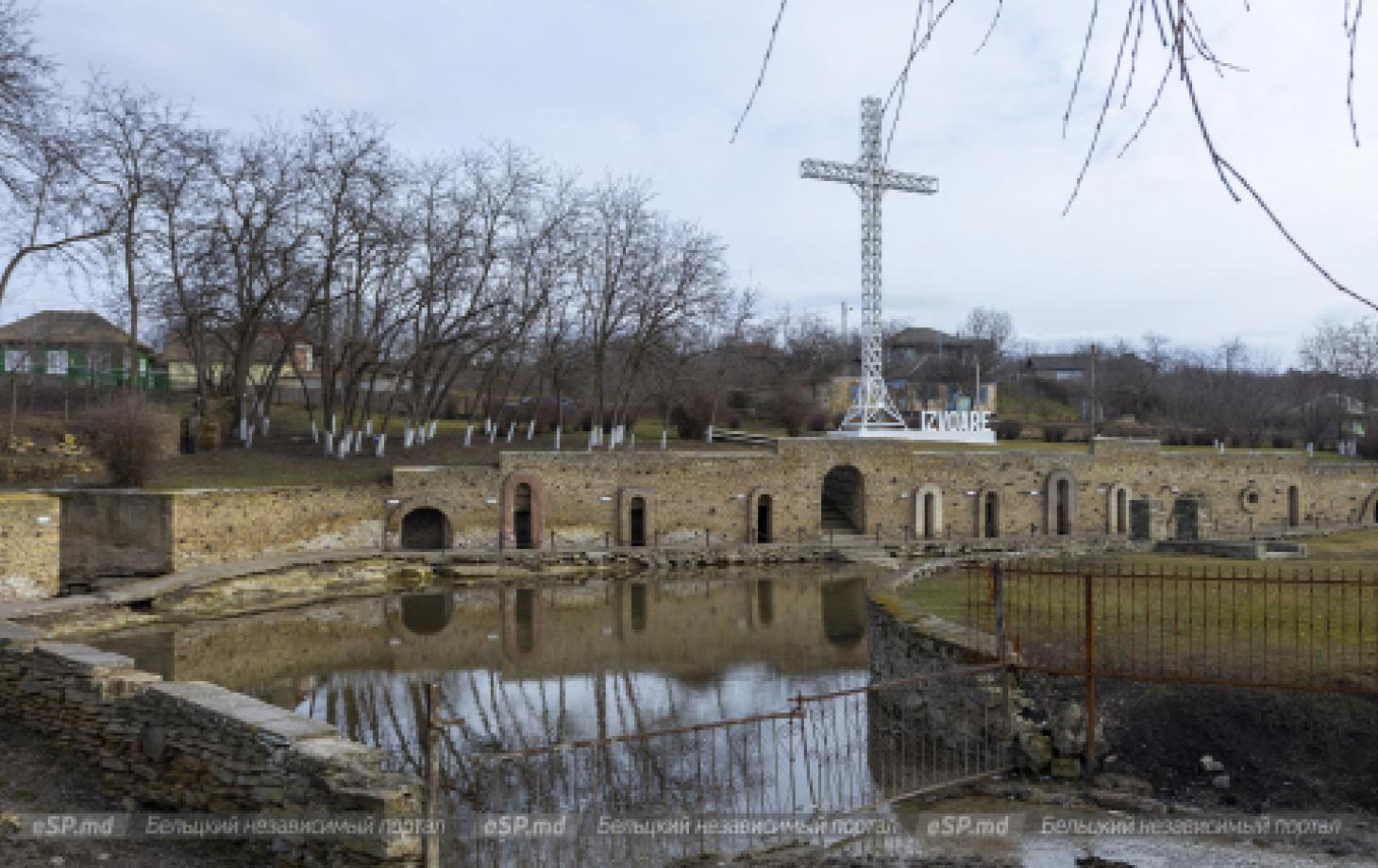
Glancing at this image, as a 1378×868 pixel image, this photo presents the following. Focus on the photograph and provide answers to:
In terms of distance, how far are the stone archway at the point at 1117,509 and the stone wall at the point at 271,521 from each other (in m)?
25.3

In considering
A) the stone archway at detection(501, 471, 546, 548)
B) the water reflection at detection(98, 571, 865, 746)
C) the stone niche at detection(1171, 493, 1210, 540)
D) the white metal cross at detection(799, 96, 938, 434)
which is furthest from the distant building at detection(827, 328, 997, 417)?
the water reflection at detection(98, 571, 865, 746)

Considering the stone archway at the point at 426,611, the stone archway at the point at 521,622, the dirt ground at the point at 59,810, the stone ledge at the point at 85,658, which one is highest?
the stone ledge at the point at 85,658

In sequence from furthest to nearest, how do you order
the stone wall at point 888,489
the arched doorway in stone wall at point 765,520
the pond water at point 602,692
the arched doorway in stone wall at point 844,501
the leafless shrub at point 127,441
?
1. the arched doorway in stone wall at point 844,501
2. the arched doorway in stone wall at point 765,520
3. the stone wall at point 888,489
4. the leafless shrub at point 127,441
5. the pond water at point 602,692

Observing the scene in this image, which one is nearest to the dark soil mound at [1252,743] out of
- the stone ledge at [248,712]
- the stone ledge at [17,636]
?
the stone ledge at [248,712]

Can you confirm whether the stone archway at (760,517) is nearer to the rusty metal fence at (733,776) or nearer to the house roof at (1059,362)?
the rusty metal fence at (733,776)

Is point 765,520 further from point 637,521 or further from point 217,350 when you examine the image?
point 217,350

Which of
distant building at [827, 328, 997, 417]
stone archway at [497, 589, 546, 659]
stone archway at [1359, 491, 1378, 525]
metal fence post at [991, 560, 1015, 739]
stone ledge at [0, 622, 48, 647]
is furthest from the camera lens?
distant building at [827, 328, 997, 417]

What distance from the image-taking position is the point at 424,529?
2962 cm

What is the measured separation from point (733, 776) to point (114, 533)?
55.9 ft

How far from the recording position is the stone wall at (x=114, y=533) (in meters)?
21.8

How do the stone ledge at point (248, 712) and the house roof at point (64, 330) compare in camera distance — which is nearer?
the stone ledge at point (248, 712)

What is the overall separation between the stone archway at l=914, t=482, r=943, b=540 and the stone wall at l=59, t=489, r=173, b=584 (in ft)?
75.1

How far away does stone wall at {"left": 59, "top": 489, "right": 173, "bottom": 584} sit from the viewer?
71.4 feet

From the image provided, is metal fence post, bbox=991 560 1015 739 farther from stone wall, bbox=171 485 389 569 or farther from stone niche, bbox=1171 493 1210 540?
stone wall, bbox=171 485 389 569
